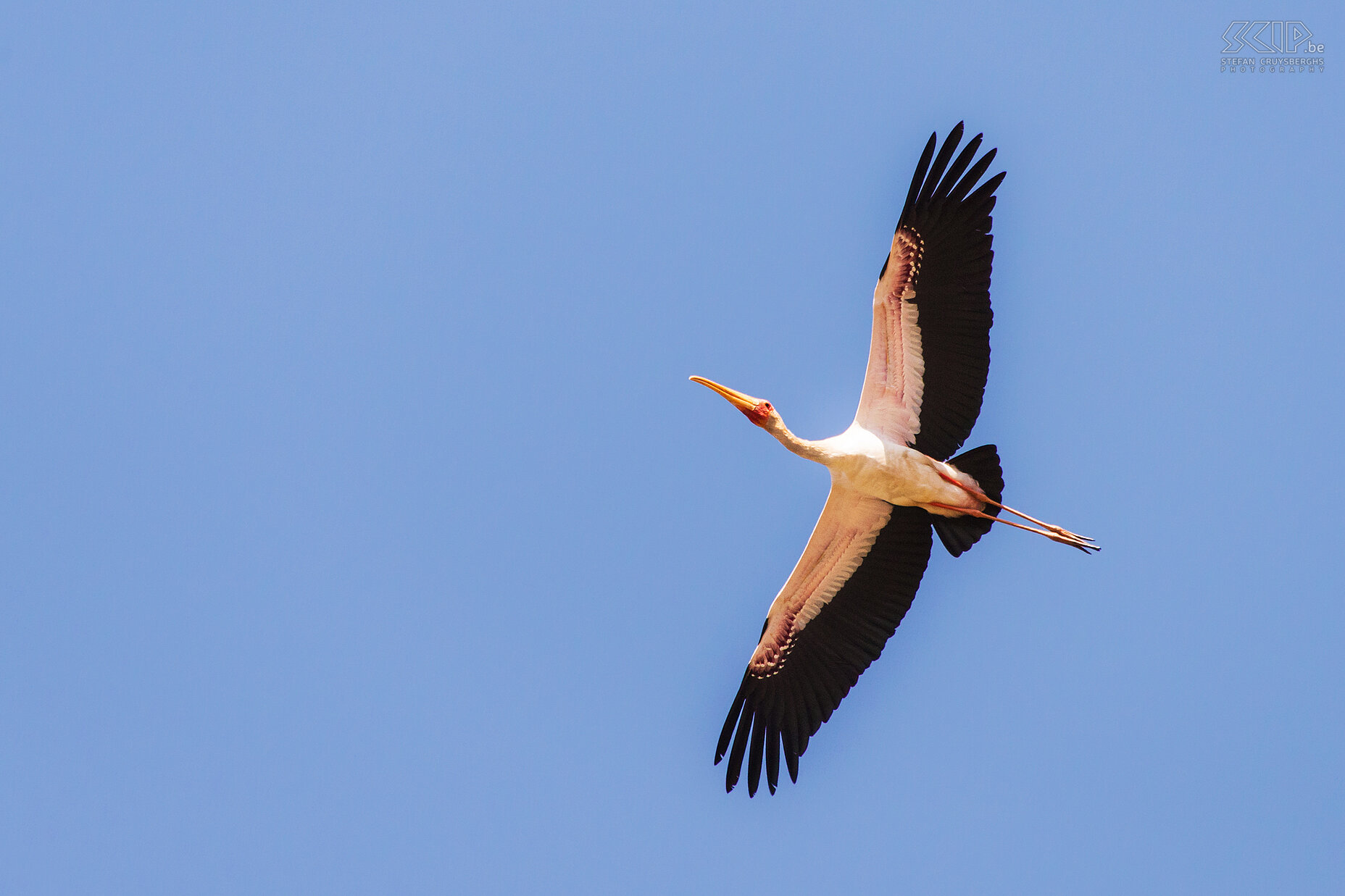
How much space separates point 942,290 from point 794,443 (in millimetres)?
1803

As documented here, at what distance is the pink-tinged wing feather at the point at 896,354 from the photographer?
34.9 feet

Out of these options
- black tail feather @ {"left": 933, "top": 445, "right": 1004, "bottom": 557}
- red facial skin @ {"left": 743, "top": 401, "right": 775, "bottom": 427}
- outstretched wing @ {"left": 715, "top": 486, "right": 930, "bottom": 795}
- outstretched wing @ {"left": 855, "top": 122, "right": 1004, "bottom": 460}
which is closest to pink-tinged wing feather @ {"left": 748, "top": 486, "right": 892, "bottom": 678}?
outstretched wing @ {"left": 715, "top": 486, "right": 930, "bottom": 795}

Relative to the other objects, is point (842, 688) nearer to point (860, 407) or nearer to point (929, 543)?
point (929, 543)

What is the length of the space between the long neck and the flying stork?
0.5 inches

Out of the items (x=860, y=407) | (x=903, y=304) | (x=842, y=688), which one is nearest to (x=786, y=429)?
(x=860, y=407)

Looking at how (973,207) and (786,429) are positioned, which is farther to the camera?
(786,429)

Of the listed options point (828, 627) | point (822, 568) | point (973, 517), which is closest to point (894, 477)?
point (973, 517)

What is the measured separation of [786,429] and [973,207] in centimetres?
245

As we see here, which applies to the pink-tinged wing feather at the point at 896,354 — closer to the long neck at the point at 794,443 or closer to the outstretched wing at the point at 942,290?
the outstretched wing at the point at 942,290

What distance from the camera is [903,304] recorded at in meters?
10.7

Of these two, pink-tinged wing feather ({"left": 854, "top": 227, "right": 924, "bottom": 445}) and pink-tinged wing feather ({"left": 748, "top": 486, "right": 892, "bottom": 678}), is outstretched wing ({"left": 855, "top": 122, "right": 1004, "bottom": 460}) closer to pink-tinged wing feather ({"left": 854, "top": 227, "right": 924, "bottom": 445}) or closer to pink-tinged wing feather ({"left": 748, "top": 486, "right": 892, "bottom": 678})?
pink-tinged wing feather ({"left": 854, "top": 227, "right": 924, "bottom": 445})

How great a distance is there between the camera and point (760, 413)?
36.9 ft

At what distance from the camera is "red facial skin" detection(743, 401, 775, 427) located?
11.2m

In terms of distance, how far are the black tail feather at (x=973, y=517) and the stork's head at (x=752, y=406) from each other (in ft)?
5.19
